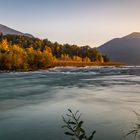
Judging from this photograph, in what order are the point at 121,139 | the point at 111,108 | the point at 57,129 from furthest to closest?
the point at 111,108, the point at 57,129, the point at 121,139

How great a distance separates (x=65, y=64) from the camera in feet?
627

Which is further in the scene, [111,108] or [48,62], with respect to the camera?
[48,62]

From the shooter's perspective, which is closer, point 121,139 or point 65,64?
point 121,139

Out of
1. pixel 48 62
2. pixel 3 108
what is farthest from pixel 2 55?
pixel 3 108

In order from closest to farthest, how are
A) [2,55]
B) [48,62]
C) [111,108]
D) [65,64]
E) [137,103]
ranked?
[111,108] < [137,103] < [2,55] < [48,62] < [65,64]

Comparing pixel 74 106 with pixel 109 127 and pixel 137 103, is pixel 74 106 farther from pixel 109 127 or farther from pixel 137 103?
pixel 109 127

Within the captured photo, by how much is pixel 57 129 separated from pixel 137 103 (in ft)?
41.0

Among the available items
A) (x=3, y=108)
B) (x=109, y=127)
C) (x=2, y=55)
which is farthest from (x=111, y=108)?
(x=2, y=55)

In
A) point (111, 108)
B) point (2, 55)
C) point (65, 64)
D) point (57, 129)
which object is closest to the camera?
point (57, 129)

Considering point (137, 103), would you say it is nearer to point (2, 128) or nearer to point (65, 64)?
point (2, 128)

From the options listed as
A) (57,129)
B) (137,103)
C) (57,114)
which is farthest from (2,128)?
(137,103)

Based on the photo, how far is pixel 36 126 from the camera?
19.4 metres

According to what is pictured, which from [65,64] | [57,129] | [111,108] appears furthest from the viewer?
[65,64]

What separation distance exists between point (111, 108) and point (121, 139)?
403 inches
